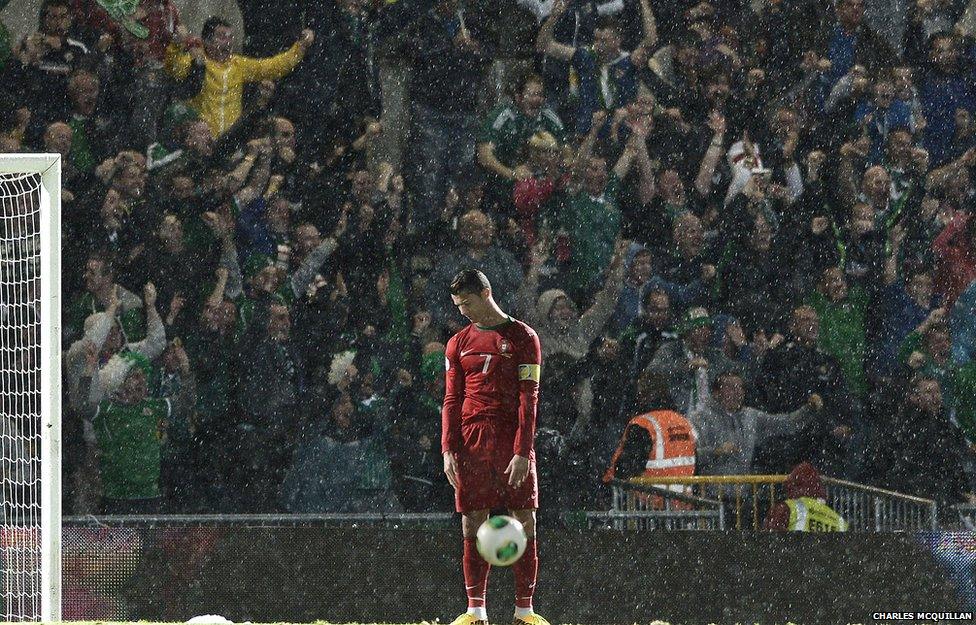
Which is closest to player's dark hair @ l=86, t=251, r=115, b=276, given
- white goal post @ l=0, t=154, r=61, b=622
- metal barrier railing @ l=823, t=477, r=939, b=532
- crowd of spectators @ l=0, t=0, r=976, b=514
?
crowd of spectators @ l=0, t=0, r=976, b=514

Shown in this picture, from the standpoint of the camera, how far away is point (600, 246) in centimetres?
1100

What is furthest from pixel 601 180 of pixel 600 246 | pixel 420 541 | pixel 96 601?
pixel 96 601

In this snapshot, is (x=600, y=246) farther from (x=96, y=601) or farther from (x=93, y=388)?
(x=96, y=601)

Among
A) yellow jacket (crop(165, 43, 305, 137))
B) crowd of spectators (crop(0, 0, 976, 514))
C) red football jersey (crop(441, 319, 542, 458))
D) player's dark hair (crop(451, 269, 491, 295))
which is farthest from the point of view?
yellow jacket (crop(165, 43, 305, 137))

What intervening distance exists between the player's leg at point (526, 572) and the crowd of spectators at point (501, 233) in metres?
4.13

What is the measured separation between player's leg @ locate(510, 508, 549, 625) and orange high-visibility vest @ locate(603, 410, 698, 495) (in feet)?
14.7

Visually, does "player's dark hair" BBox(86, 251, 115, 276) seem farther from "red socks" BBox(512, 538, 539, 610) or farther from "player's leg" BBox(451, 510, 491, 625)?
"red socks" BBox(512, 538, 539, 610)

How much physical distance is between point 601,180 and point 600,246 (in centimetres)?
49

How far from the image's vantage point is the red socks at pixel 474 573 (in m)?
5.92

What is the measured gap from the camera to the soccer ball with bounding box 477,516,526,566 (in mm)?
5566

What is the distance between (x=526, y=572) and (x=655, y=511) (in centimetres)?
400

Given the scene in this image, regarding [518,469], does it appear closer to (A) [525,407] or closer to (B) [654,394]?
(A) [525,407]

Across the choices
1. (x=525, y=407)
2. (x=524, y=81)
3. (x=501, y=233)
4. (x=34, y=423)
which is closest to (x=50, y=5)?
(x=34, y=423)

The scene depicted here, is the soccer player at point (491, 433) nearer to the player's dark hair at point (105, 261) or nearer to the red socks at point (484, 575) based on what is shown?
the red socks at point (484, 575)
